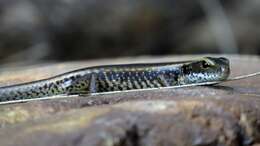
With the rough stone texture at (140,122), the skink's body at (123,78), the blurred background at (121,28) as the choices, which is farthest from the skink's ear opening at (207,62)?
the blurred background at (121,28)

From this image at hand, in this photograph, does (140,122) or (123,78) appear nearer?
(140,122)

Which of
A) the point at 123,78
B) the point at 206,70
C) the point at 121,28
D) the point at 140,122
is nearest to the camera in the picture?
the point at 140,122

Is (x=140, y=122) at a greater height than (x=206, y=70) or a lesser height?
lesser

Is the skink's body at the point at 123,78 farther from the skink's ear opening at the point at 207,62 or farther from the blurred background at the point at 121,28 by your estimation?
the blurred background at the point at 121,28

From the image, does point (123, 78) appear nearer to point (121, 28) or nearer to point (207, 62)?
point (207, 62)

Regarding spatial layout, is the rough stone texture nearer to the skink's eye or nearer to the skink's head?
the skink's head

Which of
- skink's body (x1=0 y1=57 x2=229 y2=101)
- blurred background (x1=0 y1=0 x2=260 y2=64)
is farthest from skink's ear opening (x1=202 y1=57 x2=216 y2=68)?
→ blurred background (x1=0 y1=0 x2=260 y2=64)

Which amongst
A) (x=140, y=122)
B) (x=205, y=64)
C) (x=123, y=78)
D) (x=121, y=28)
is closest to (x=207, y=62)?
(x=205, y=64)

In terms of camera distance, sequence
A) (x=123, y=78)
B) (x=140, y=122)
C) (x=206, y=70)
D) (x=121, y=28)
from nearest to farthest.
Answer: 1. (x=140, y=122)
2. (x=206, y=70)
3. (x=123, y=78)
4. (x=121, y=28)
